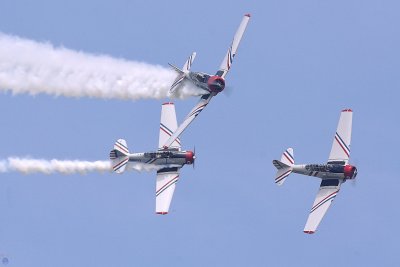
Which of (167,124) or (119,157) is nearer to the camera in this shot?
(119,157)

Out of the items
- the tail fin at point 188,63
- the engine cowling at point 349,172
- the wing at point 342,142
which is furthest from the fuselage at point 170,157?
the engine cowling at point 349,172

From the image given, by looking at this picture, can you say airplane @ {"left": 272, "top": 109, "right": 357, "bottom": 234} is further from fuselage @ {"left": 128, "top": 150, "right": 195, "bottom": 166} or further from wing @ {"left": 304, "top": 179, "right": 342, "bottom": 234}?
fuselage @ {"left": 128, "top": 150, "right": 195, "bottom": 166}

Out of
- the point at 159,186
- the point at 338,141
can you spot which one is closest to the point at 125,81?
the point at 159,186

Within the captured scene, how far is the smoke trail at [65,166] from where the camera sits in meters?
107

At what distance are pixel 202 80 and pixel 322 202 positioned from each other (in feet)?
44.0

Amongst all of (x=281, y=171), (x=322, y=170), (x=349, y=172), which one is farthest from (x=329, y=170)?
(x=281, y=171)

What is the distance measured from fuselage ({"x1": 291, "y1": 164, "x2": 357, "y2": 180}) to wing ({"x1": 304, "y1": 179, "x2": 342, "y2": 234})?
0.46 meters

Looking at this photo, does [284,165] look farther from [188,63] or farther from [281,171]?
[188,63]

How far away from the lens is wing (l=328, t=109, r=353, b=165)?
10731cm

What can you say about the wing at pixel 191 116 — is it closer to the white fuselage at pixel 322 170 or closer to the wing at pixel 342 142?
the white fuselage at pixel 322 170

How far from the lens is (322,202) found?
105875mm

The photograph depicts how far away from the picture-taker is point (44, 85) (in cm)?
10394

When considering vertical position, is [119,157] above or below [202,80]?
below

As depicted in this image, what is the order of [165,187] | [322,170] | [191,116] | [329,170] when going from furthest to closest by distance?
1. [191,116]
2. [165,187]
3. [322,170]
4. [329,170]
